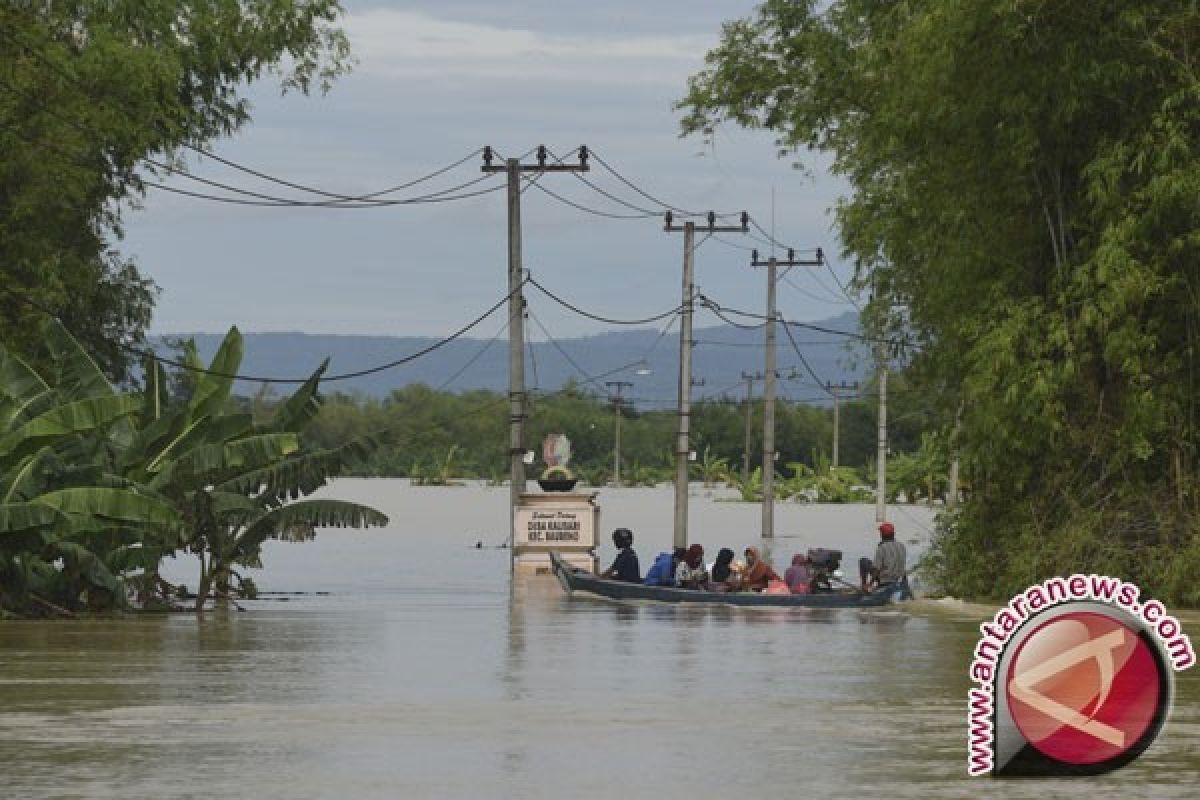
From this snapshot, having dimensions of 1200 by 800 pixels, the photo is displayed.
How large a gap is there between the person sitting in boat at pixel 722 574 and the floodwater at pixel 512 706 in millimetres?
1196

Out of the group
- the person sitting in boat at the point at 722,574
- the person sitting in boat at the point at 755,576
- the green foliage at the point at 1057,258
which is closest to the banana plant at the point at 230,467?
the person sitting in boat at the point at 722,574

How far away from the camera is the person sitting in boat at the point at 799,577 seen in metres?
39.1

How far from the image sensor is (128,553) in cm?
3622

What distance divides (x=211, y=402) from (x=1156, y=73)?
47.4ft

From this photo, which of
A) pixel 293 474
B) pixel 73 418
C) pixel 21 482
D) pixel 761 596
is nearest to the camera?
pixel 21 482

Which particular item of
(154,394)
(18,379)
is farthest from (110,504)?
(154,394)

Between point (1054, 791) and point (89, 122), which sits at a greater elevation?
point (89, 122)

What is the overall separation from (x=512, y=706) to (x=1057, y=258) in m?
17.0

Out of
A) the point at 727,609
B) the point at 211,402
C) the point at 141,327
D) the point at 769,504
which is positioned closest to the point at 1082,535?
the point at 727,609

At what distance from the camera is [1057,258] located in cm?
3722

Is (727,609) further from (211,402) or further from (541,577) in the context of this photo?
(541,577)

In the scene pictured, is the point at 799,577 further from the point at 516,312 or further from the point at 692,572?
the point at 516,312

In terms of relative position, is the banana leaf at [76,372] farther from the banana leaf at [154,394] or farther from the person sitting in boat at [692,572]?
the person sitting in boat at [692,572]

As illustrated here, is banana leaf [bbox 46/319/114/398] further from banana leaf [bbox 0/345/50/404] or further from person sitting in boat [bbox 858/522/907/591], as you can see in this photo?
person sitting in boat [bbox 858/522/907/591]
